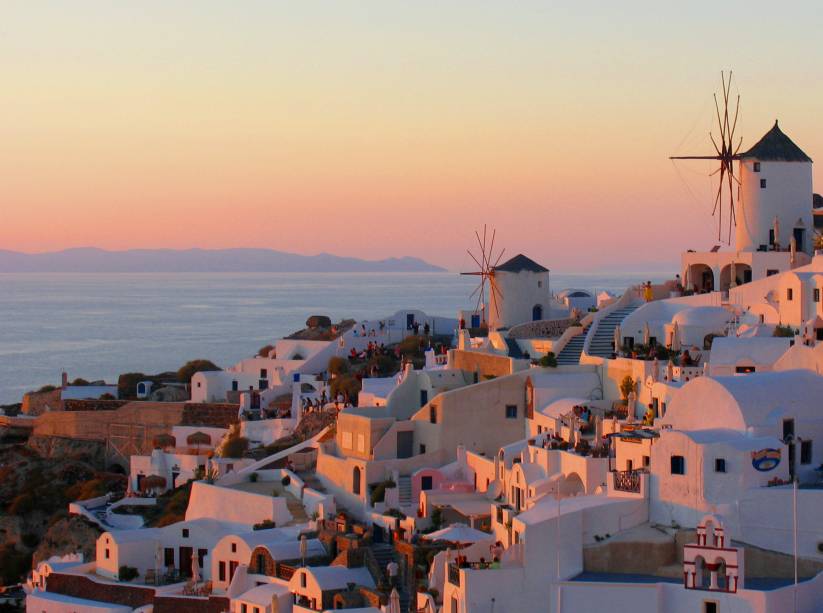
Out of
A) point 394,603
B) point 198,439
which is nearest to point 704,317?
point 394,603

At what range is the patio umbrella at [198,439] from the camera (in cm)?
5197

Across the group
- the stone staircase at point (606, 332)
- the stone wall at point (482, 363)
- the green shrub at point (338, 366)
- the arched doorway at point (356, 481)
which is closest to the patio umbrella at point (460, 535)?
the arched doorway at point (356, 481)

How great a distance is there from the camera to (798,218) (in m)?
44.4

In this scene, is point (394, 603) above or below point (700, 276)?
below

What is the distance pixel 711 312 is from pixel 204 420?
64.5 feet

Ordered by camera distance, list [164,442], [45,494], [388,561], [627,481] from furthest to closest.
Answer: [164,442], [45,494], [388,561], [627,481]

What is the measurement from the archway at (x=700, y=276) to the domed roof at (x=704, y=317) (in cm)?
508

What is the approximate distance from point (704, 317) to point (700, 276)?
6001mm

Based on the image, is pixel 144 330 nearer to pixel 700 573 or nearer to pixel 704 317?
pixel 704 317

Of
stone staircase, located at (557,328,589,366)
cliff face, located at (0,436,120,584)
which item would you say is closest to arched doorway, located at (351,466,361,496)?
stone staircase, located at (557,328,589,366)

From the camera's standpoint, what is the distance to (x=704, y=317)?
40.4 m

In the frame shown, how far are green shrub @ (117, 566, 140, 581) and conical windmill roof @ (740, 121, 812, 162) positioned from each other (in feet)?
61.9

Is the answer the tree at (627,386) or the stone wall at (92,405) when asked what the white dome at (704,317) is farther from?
the stone wall at (92,405)

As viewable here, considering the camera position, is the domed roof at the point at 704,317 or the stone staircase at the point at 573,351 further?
the stone staircase at the point at 573,351
